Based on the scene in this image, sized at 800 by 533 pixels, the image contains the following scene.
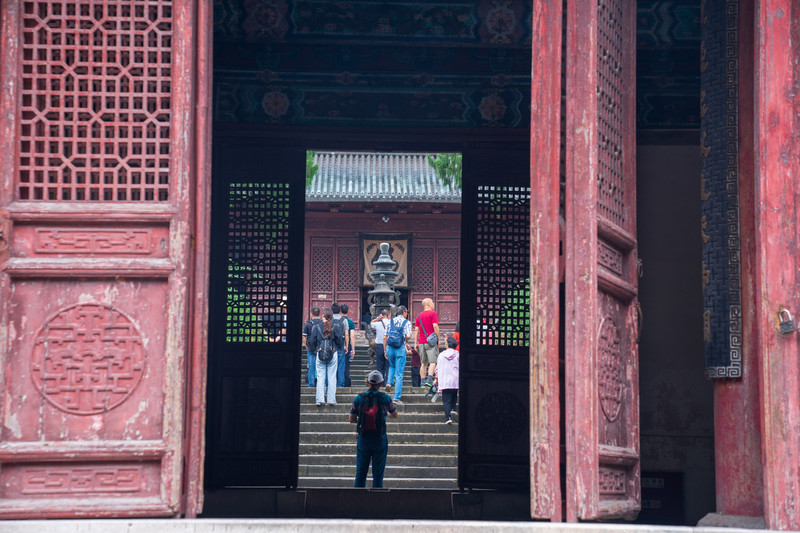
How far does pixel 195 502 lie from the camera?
19.1 feet

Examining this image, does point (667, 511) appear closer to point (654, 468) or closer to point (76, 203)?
point (654, 468)

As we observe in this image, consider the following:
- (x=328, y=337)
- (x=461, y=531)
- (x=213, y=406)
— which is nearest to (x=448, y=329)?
(x=328, y=337)

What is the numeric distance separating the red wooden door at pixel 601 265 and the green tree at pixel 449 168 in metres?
17.8

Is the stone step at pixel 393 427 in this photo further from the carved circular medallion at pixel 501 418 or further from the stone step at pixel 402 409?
the carved circular medallion at pixel 501 418

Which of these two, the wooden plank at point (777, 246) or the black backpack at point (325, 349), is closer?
the wooden plank at point (777, 246)

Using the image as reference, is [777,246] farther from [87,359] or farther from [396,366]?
[396,366]

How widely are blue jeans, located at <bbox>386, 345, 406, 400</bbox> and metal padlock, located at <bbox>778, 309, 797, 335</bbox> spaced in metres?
9.21

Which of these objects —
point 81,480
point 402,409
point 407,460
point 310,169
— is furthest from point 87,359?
point 310,169

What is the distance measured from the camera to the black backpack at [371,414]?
9.96 m

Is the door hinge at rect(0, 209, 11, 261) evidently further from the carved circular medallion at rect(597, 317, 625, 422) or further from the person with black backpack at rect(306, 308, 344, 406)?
the person with black backpack at rect(306, 308, 344, 406)

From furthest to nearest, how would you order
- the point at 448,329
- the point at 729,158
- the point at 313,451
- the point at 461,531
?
1. the point at 448,329
2. the point at 313,451
3. the point at 729,158
4. the point at 461,531

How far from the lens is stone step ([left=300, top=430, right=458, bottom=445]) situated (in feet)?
46.2

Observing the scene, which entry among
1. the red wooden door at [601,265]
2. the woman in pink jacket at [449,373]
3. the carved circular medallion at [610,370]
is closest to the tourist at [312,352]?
the woman in pink jacket at [449,373]

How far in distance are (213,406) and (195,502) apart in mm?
3831
